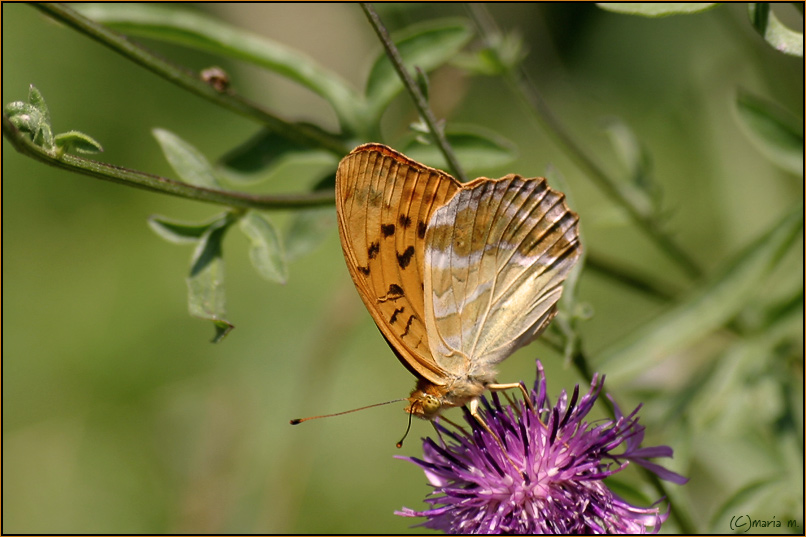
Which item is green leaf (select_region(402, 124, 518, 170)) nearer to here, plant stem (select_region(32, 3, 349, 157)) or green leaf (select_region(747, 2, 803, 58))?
plant stem (select_region(32, 3, 349, 157))

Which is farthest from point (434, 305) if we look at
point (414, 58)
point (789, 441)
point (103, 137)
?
point (103, 137)

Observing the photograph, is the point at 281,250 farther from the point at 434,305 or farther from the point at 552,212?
the point at 552,212

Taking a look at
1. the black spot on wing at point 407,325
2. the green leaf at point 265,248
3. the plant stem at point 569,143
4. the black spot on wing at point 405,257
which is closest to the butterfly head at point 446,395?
the black spot on wing at point 407,325

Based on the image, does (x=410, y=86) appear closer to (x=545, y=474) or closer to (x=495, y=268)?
(x=495, y=268)

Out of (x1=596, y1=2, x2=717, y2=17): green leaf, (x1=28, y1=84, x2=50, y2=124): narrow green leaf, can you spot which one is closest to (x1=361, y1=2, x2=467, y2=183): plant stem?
(x1=596, y1=2, x2=717, y2=17): green leaf

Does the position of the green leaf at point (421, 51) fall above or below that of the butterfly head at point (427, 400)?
above

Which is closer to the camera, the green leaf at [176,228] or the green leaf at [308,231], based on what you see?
the green leaf at [176,228]

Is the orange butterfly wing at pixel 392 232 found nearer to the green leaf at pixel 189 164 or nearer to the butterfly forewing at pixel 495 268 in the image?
the butterfly forewing at pixel 495 268
